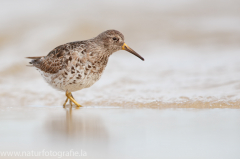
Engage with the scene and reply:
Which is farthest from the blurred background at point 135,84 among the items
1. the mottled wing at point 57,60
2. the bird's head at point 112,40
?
the bird's head at point 112,40

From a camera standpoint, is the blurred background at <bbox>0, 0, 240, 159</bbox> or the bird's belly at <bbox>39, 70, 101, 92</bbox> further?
the bird's belly at <bbox>39, 70, 101, 92</bbox>

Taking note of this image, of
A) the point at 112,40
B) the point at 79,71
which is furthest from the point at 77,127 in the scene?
the point at 112,40

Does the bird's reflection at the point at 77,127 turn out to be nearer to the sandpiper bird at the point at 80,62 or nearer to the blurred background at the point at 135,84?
the blurred background at the point at 135,84

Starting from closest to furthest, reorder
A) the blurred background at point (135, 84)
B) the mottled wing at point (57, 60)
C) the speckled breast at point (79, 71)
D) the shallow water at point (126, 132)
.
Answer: the shallow water at point (126, 132)
the blurred background at point (135, 84)
the speckled breast at point (79, 71)
the mottled wing at point (57, 60)

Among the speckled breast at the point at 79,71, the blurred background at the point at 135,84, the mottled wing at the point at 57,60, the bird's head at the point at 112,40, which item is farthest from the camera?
the bird's head at the point at 112,40

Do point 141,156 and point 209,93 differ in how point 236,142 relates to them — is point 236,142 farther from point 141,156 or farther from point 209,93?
point 209,93

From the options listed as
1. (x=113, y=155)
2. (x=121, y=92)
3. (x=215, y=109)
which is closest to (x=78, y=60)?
(x=121, y=92)

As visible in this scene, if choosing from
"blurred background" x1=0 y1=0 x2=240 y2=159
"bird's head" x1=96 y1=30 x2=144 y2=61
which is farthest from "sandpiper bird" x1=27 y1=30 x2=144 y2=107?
"blurred background" x1=0 y1=0 x2=240 y2=159

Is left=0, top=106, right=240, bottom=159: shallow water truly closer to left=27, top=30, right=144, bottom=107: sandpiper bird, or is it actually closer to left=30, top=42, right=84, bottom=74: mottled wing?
left=27, top=30, right=144, bottom=107: sandpiper bird
